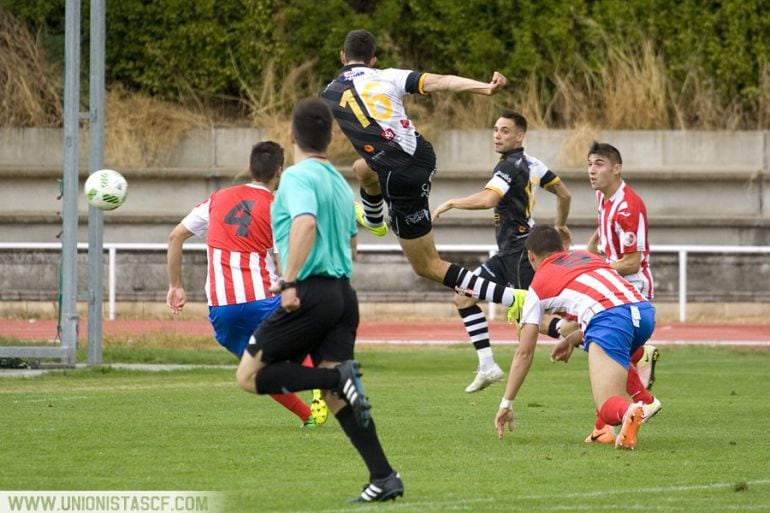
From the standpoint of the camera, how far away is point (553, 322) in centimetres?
1269

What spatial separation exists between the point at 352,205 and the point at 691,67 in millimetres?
23768

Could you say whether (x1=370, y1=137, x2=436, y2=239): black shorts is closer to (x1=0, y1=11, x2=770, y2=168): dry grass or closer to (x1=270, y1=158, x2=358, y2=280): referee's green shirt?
(x1=270, y1=158, x2=358, y2=280): referee's green shirt

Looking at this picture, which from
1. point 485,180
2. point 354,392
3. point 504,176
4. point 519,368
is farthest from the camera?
point 485,180

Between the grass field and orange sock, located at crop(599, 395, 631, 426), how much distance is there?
22 centimetres

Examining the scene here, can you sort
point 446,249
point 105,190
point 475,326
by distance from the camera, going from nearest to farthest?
point 475,326 < point 105,190 < point 446,249

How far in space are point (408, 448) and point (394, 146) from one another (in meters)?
3.28

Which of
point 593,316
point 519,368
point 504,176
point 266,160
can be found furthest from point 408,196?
point 519,368

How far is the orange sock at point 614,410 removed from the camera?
9828mm

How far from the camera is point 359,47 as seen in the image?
40.5 ft

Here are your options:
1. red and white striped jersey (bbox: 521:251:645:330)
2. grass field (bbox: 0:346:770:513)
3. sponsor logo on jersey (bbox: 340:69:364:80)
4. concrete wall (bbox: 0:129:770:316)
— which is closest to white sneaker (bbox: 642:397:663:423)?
grass field (bbox: 0:346:770:513)

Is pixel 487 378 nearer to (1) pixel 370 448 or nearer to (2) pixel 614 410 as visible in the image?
(2) pixel 614 410

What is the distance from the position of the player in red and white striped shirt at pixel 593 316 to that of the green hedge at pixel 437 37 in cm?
1987

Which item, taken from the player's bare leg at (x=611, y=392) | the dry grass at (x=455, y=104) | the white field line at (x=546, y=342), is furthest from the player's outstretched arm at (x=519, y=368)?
the dry grass at (x=455, y=104)

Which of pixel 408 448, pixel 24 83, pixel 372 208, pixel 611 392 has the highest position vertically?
pixel 24 83
